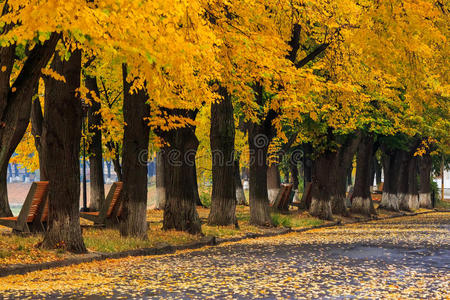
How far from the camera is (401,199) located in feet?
173

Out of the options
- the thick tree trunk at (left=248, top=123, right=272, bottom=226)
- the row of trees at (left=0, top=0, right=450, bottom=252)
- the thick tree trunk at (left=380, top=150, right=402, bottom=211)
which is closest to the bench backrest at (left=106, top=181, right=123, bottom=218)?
the row of trees at (left=0, top=0, right=450, bottom=252)

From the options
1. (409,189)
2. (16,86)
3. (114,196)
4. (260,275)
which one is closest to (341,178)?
(409,189)

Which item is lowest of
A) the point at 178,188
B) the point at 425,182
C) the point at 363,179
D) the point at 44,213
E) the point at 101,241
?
the point at 101,241

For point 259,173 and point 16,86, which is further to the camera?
point 259,173

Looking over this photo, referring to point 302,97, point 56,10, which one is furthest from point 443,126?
point 56,10

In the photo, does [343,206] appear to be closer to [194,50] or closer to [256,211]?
[256,211]

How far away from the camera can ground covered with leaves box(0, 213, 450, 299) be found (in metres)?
11.3

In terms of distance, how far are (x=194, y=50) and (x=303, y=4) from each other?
9.79 meters

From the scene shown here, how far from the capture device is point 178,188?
22.6 meters

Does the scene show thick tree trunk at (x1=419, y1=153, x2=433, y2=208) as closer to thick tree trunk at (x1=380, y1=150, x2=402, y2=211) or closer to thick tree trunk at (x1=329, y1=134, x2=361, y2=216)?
thick tree trunk at (x1=380, y1=150, x2=402, y2=211)

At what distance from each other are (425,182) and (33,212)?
4556 cm

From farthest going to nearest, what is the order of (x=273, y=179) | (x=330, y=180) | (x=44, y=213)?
(x=273, y=179), (x=330, y=180), (x=44, y=213)

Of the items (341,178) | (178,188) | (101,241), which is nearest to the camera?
(101,241)

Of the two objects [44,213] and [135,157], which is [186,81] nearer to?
[135,157]
